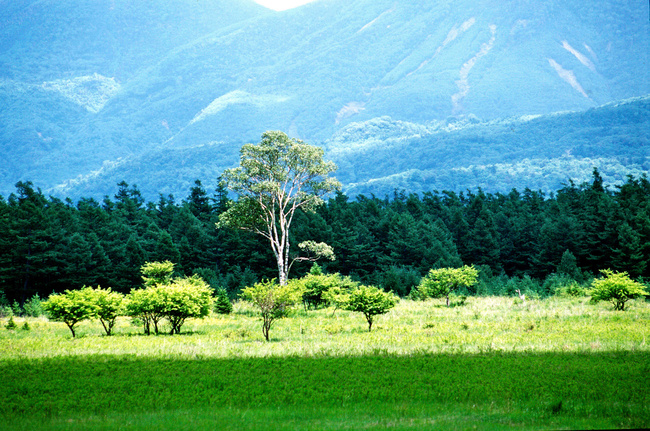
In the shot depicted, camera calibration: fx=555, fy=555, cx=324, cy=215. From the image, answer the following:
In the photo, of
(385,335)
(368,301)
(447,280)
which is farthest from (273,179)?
(385,335)

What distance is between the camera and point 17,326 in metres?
33.6

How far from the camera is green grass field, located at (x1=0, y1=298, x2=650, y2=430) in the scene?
12.8m

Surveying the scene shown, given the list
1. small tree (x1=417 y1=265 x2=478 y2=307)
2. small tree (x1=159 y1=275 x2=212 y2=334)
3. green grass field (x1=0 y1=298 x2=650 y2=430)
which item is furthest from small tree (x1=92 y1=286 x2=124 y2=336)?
small tree (x1=417 y1=265 x2=478 y2=307)

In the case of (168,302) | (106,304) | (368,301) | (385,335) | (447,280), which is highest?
(106,304)

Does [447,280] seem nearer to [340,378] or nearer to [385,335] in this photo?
[385,335]

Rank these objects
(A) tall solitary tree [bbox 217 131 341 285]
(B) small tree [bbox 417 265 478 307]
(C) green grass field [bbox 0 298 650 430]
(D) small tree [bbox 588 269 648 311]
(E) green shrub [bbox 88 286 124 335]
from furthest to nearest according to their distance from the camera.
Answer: (A) tall solitary tree [bbox 217 131 341 285] → (B) small tree [bbox 417 265 478 307] → (D) small tree [bbox 588 269 648 311] → (E) green shrub [bbox 88 286 124 335] → (C) green grass field [bbox 0 298 650 430]

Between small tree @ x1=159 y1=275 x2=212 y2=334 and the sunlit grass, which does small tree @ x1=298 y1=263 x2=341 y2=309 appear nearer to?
the sunlit grass

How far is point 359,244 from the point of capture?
7400cm

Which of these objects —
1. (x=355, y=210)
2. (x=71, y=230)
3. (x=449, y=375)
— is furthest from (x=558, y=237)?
(x=71, y=230)

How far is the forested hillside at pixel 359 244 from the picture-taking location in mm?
56188

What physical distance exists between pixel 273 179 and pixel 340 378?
33.4 meters

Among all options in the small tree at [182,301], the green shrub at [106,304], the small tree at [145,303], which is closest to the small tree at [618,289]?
the small tree at [182,301]

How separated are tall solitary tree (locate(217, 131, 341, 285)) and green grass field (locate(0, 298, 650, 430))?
20.5m

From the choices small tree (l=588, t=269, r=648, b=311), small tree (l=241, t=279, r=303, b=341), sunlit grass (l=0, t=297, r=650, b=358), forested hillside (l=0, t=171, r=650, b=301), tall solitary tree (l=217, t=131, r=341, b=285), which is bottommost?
sunlit grass (l=0, t=297, r=650, b=358)
